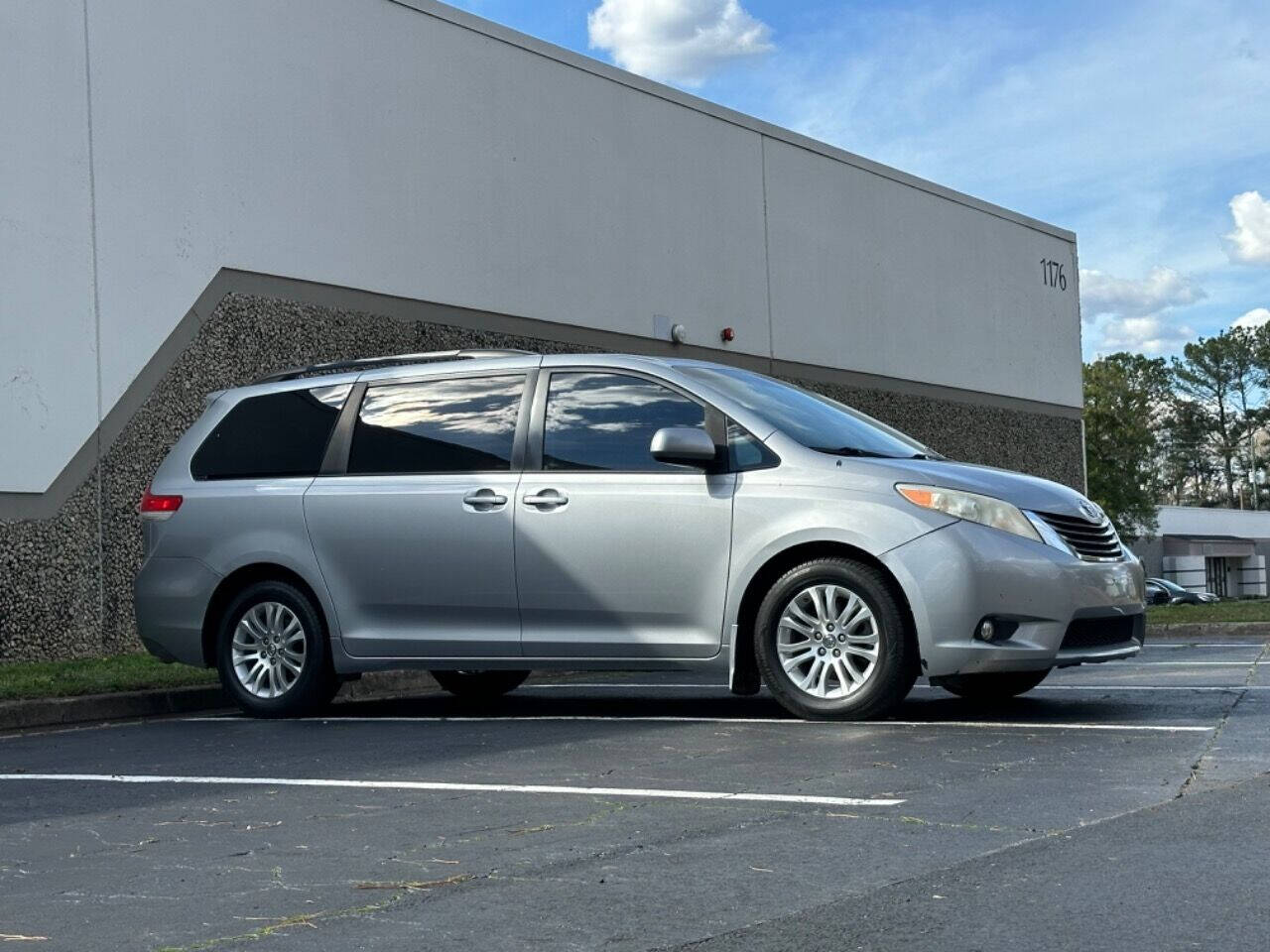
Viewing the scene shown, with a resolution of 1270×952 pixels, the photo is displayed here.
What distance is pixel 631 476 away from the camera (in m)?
8.34

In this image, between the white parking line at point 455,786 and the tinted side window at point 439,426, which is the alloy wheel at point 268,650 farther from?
the white parking line at point 455,786

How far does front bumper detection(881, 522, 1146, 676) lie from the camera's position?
24.8 feet

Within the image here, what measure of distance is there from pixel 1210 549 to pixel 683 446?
→ 72479 millimetres

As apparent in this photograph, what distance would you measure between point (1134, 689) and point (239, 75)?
9812 millimetres

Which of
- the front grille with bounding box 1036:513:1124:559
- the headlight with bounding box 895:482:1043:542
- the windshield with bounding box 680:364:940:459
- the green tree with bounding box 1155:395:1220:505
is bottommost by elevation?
the front grille with bounding box 1036:513:1124:559

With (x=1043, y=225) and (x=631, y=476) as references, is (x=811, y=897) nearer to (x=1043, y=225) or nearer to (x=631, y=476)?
(x=631, y=476)

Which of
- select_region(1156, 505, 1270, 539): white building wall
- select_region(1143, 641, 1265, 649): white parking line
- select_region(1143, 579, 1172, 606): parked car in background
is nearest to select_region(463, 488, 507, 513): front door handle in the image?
select_region(1143, 641, 1265, 649): white parking line

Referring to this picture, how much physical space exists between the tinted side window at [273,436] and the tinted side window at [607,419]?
147 centimetres

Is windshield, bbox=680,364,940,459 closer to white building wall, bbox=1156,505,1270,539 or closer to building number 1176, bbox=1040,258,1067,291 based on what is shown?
building number 1176, bbox=1040,258,1067,291

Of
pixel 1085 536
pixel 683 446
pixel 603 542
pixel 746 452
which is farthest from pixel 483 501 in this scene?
pixel 1085 536

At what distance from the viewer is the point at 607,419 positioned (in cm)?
860

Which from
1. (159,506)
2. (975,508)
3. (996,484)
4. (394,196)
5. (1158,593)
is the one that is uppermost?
(394,196)

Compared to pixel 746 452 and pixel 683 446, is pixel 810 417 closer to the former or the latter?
pixel 746 452

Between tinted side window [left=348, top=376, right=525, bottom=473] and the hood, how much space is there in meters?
2.05
